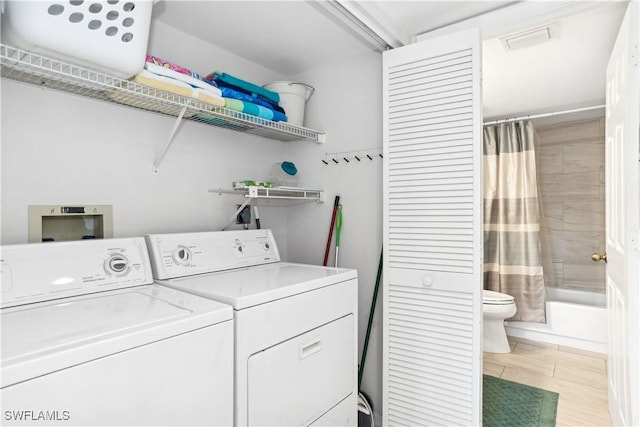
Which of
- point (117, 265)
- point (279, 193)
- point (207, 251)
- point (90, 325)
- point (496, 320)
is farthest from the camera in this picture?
point (496, 320)

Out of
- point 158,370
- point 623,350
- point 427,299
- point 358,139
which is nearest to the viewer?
point 158,370

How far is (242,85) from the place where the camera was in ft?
6.10

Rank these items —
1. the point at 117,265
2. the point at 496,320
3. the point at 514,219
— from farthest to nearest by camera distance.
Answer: the point at 514,219 < the point at 496,320 < the point at 117,265

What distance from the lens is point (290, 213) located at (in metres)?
2.55

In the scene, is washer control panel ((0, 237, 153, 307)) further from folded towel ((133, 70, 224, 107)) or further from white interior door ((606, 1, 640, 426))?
white interior door ((606, 1, 640, 426))

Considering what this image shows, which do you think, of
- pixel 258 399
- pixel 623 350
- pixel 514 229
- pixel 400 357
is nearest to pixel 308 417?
pixel 258 399

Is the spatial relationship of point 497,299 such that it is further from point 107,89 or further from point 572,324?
point 107,89

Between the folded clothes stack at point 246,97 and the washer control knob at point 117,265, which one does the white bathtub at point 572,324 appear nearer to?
the folded clothes stack at point 246,97

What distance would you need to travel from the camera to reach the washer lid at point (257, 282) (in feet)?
4.18

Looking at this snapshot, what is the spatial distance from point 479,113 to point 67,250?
6.03 ft

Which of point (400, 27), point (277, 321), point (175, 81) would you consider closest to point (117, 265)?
point (277, 321)

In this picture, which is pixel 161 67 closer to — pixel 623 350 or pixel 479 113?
pixel 479 113

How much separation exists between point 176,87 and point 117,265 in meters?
0.75

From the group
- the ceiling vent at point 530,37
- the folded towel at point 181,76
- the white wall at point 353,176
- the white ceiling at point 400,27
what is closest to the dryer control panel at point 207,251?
the white wall at point 353,176
